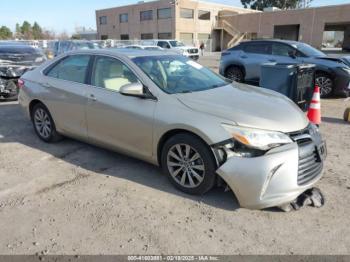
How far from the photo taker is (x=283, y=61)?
9.79m

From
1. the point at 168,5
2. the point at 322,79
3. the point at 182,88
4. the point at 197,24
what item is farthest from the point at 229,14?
the point at 182,88

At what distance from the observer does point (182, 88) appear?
400 cm

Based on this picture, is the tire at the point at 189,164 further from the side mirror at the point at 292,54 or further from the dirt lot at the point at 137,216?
the side mirror at the point at 292,54

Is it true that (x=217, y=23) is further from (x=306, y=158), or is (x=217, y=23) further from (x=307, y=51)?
(x=306, y=158)

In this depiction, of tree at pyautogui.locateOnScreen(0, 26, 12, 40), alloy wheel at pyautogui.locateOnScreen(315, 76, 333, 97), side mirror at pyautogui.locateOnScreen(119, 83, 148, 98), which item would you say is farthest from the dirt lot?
tree at pyautogui.locateOnScreen(0, 26, 12, 40)

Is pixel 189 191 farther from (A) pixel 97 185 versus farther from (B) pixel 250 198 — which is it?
(A) pixel 97 185

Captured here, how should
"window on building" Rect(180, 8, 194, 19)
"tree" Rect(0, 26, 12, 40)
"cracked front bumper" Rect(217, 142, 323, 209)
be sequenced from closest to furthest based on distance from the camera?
"cracked front bumper" Rect(217, 142, 323, 209), "window on building" Rect(180, 8, 194, 19), "tree" Rect(0, 26, 12, 40)

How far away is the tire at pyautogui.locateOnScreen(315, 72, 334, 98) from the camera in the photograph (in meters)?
8.97

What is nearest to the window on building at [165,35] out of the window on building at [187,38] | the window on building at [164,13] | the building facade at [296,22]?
the window on building at [187,38]

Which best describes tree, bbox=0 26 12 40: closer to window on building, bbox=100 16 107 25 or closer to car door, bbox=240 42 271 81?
window on building, bbox=100 16 107 25

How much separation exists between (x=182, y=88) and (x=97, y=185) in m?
1.57

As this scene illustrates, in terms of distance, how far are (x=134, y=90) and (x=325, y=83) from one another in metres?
7.08

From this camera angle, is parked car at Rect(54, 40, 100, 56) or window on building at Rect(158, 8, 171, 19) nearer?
parked car at Rect(54, 40, 100, 56)

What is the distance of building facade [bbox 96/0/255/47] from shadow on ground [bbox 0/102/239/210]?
42.2 metres
